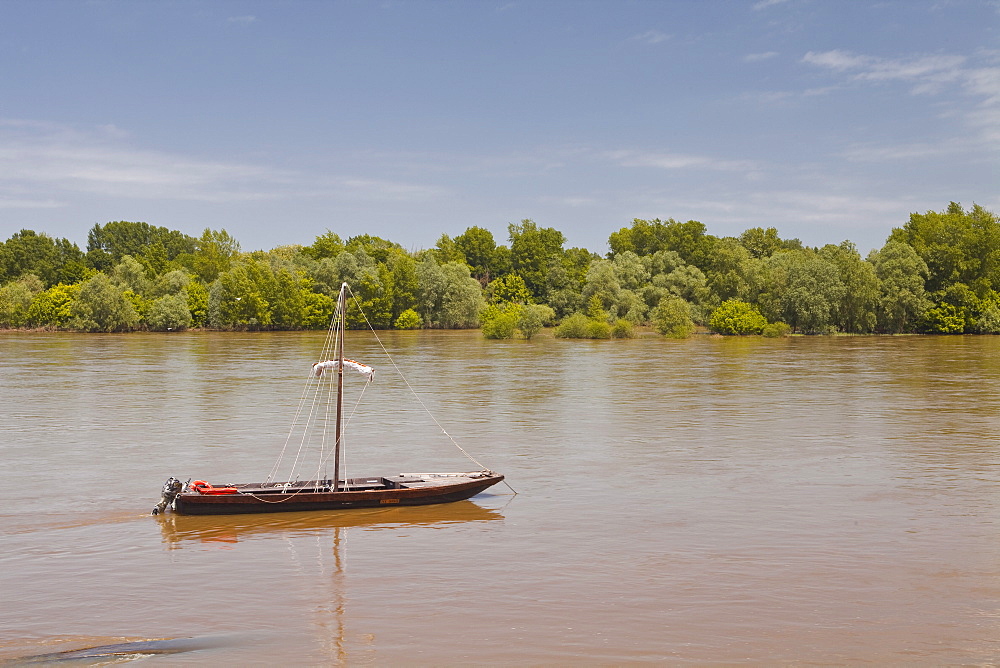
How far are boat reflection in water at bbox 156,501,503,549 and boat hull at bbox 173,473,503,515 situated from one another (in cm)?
18

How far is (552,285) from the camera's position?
14375 centimetres

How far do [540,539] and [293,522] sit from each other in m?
5.68

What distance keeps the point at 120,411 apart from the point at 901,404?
35311 millimetres

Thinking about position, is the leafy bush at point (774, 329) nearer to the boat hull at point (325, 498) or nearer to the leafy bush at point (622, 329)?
the leafy bush at point (622, 329)

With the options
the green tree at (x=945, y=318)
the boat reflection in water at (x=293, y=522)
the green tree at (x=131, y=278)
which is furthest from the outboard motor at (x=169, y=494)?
the green tree at (x=131, y=278)

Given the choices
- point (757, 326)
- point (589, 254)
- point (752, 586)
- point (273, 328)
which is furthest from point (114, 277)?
point (752, 586)

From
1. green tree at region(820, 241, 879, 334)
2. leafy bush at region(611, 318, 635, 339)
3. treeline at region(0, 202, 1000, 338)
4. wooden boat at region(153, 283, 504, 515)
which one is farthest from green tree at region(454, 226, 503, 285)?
wooden boat at region(153, 283, 504, 515)

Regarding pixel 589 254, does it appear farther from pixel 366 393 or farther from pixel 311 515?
pixel 311 515

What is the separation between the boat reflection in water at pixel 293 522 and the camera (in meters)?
20.5

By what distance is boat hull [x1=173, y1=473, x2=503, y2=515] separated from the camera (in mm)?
21344

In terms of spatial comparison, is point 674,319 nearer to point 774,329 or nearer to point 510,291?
point 774,329

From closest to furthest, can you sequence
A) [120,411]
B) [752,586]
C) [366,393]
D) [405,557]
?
1. [752,586]
2. [405,557]
3. [120,411]
4. [366,393]

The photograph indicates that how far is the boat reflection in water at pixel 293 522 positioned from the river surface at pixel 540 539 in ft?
0.25

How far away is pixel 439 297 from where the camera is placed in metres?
131
